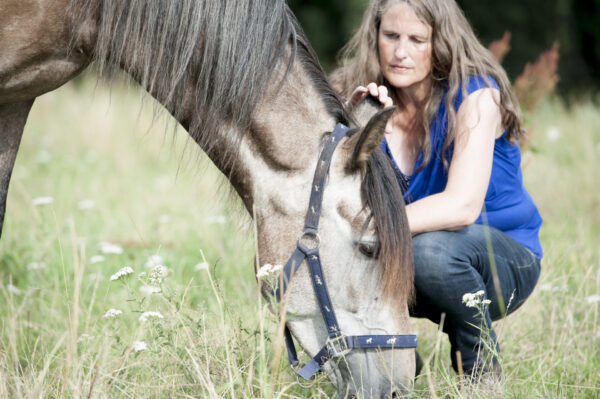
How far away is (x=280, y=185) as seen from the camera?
1986 mm

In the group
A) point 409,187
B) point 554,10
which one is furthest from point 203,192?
point 554,10

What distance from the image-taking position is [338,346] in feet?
6.36

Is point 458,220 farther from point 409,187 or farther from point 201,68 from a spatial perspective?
point 201,68

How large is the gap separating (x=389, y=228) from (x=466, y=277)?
463 mm

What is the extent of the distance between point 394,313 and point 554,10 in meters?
12.0

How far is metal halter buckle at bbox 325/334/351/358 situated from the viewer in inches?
75.5

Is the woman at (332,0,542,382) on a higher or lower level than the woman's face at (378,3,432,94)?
lower

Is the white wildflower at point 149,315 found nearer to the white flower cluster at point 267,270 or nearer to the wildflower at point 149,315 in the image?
the wildflower at point 149,315

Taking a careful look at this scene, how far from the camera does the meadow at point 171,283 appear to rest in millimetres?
1998

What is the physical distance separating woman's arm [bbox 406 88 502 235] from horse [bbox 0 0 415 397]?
248 millimetres

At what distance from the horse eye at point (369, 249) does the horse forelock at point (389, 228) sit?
19 millimetres

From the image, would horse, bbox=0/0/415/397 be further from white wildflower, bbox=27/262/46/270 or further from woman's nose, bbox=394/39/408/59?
white wildflower, bbox=27/262/46/270

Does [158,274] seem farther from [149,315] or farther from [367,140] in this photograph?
[367,140]

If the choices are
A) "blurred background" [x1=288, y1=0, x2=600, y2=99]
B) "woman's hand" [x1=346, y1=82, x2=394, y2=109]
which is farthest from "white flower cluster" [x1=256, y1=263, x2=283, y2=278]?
"blurred background" [x1=288, y1=0, x2=600, y2=99]
